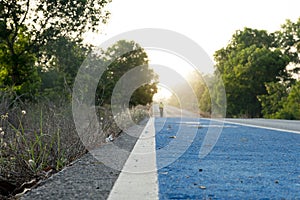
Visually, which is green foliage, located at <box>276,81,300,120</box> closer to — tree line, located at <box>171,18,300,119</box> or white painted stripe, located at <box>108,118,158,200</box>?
tree line, located at <box>171,18,300,119</box>

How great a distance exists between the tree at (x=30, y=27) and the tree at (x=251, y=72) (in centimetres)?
3449

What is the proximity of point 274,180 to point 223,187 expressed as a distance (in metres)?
0.72

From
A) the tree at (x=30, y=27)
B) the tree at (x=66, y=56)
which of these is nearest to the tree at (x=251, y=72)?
the tree at (x=66, y=56)

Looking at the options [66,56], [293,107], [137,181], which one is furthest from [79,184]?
[293,107]

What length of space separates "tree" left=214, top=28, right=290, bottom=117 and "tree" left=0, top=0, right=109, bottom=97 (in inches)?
1358

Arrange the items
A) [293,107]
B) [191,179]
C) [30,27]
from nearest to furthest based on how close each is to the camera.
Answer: [191,179], [30,27], [293,107]

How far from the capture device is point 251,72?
5494cm

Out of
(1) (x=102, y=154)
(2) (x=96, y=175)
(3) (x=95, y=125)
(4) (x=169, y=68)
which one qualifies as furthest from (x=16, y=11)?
(2) (x=96, y=175)

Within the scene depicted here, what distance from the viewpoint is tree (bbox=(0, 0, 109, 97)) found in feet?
71.6

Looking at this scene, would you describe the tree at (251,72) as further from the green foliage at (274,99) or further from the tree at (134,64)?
the tree at (134,64)

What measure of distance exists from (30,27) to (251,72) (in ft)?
124

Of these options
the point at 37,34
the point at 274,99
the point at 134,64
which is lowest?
the point at 274,99

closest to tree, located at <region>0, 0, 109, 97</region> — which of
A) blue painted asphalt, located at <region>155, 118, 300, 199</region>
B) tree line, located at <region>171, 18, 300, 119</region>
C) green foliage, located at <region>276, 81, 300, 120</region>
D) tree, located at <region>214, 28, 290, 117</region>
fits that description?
blue painted asphalt, located at <region>155, 118, 300, 199</region>

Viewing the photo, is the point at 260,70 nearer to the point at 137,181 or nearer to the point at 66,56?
the point at 66,56
